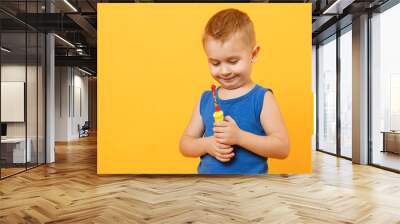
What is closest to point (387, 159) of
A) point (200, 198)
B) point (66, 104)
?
point (200, 198)

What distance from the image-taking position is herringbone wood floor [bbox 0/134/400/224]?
4.34 meters

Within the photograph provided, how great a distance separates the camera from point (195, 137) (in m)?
5.03

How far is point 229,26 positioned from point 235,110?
3.12 ft

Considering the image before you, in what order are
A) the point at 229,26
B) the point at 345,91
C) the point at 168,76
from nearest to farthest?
the point at 229,26, the point at 168,76, the point at 345,91

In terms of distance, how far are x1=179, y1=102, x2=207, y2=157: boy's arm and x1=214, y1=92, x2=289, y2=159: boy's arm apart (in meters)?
0.26

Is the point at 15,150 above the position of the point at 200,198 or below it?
above

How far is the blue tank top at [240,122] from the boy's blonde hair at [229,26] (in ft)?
2.15

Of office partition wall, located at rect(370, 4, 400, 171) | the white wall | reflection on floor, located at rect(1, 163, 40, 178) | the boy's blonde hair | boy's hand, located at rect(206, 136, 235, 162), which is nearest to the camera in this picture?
the boy's blonde hair

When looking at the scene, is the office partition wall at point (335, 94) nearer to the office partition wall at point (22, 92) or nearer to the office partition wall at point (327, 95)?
the office partition wall at point (327, 95)

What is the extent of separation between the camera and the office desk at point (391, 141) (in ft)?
26.2

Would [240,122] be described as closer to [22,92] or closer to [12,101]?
Answer: [12,101]

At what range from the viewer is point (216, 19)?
4516 mm

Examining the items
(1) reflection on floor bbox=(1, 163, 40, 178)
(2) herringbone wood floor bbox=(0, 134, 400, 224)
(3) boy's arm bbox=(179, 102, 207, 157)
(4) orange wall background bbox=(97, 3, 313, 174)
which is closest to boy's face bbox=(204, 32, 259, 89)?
(3) boy's arm bbox=(179, 102, 207, 157)

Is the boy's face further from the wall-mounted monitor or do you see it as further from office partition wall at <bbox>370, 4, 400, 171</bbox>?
office partition wall at <bbox>370, 4, 400, 171</bbox>
